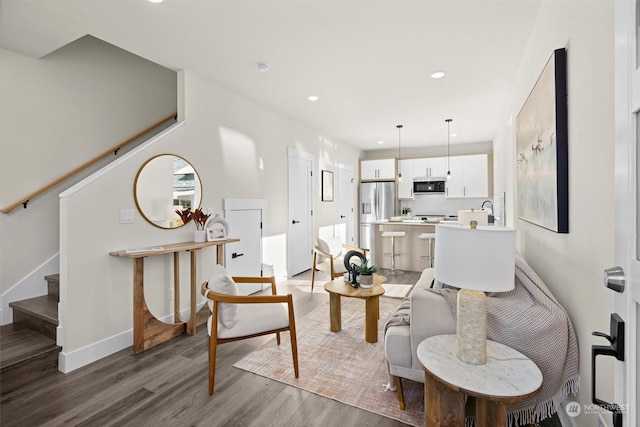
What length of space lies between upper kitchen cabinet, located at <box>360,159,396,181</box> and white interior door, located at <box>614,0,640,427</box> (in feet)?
23.0

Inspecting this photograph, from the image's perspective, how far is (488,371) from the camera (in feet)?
4.35

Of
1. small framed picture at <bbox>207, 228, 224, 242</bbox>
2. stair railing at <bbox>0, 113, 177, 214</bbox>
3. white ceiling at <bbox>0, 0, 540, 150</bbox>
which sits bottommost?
small framed picture at <bbox>207, 228, 224, 242</bbox>

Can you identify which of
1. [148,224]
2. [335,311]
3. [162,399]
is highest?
[148,224]

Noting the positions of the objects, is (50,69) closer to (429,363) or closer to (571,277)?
(429,363)

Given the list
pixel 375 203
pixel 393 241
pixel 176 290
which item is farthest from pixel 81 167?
pixel 375 203

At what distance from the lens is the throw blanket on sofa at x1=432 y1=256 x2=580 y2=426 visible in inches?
58.3

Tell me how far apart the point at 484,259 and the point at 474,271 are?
0.07 m

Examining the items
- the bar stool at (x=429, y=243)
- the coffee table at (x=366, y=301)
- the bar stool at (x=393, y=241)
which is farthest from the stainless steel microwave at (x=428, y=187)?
the coffee table at (x=366, y=301)

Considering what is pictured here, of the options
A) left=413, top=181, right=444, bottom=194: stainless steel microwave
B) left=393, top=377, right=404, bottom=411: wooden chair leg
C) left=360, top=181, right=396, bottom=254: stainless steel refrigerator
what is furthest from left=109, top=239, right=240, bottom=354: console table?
left=413, top=181, right=444, bottom=194: stainless steel microwave

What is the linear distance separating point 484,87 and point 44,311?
5.14 metres

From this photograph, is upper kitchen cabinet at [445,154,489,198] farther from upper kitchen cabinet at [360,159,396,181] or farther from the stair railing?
the stair railing

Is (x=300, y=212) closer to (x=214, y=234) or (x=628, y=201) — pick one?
(x=214, y=234)

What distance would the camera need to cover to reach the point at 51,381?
2.18 metres

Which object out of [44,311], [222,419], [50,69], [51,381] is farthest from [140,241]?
[50,69]
